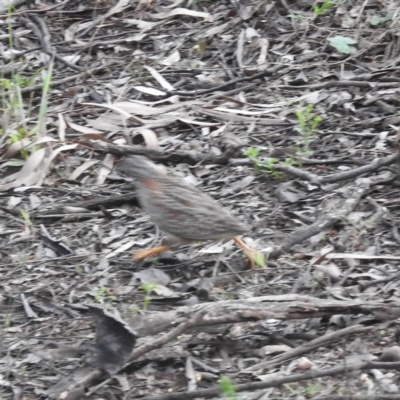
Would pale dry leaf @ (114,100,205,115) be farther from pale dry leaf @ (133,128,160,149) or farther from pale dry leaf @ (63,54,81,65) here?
pale dry leaf @ (63,54,81,65)

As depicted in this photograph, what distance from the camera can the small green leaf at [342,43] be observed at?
6844mm

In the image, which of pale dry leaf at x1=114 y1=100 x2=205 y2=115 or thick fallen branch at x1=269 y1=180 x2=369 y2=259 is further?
pale dry leaf at x1=114 y1=100 x2=205 y2=115

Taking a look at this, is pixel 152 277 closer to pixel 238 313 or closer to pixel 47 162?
pixel 238 313

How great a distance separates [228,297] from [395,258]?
35.1 inches

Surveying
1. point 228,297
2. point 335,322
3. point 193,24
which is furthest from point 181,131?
point 335,322

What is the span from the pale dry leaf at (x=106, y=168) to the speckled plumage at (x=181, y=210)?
2.13 feet

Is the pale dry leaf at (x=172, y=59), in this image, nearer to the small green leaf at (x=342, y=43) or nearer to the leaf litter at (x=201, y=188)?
the leaf litter at (x=201, y=188)

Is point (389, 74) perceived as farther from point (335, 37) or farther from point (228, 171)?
point (228, 171)

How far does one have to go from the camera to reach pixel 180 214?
488cm

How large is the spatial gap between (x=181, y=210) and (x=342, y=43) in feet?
8.49

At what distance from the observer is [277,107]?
→ 6.42 meters

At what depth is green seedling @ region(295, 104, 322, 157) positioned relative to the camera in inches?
228

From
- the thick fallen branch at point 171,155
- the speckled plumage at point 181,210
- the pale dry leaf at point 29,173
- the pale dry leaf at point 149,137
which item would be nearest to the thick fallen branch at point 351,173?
the thick fallen branch at point 171,155

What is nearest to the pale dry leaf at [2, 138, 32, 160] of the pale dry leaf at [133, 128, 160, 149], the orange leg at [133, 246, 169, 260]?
the pale dry leaf at [133, 128, 160, 149]
